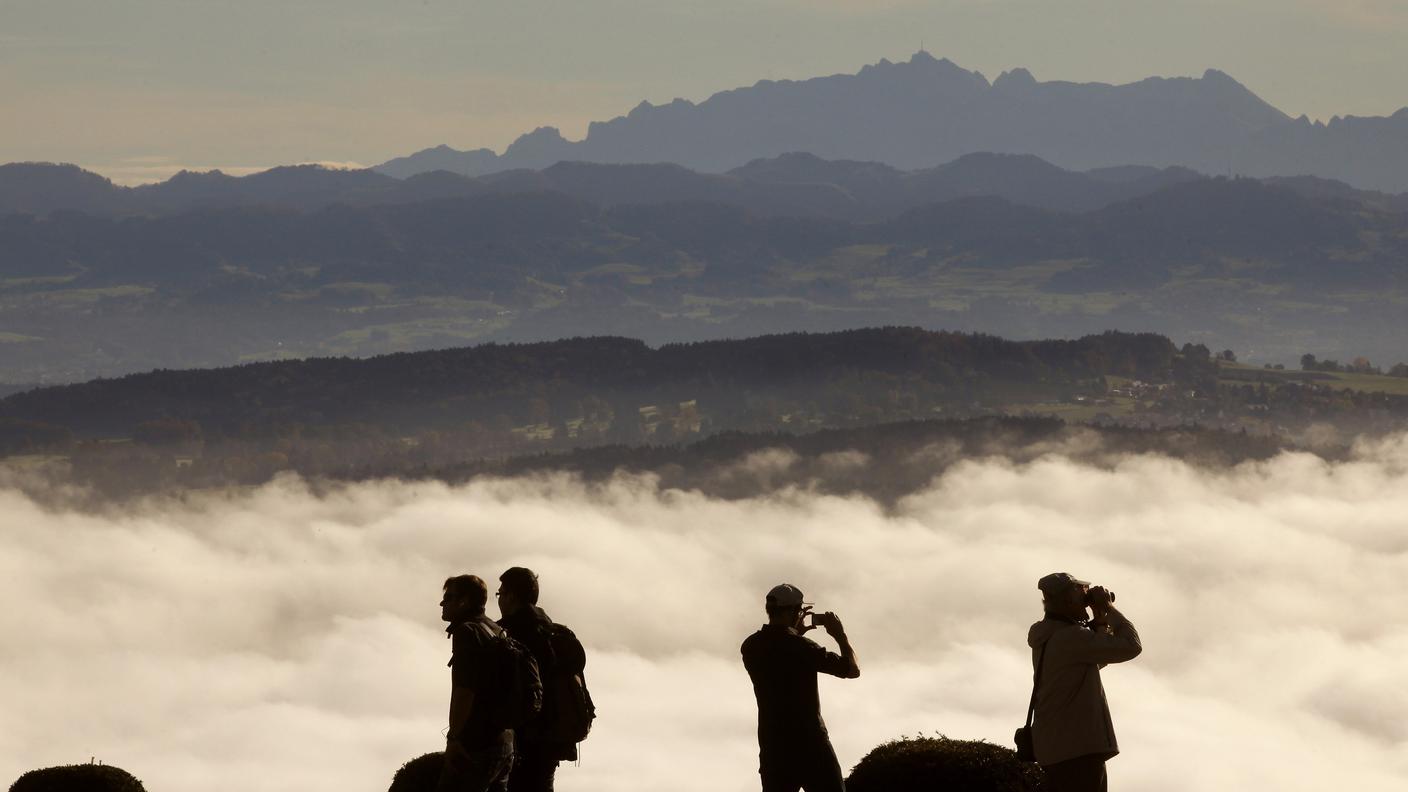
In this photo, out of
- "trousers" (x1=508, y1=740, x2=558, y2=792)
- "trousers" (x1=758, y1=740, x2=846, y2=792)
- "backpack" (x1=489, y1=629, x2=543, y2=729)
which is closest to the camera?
"backpack" (x1=489, y1=629, x2=543, y2=729)

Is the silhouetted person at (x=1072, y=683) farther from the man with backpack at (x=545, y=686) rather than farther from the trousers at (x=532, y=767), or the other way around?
the trousers at (x=532, y=767)

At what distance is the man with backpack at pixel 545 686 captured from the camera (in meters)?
18.8

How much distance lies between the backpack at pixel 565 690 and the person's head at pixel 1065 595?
490cm

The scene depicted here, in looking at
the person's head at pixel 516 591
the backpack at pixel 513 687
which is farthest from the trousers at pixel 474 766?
the person's head at pixel 516 591

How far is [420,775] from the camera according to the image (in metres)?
21.3

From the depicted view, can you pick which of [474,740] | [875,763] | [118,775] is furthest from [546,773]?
[118,775]

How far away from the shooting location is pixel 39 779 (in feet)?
68.2

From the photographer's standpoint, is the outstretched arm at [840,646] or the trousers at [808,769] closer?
the outstretched arm at [840,646]

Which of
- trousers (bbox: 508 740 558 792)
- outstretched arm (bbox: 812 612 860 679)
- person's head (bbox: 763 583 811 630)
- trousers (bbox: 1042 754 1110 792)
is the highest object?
person's head (bbox: 763 583 811 630)

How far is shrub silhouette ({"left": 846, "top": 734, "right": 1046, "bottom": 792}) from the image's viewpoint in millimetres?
19406

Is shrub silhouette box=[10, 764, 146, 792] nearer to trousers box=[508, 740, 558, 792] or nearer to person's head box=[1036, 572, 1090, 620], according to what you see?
trousers box=[508, 740, 558, 792]

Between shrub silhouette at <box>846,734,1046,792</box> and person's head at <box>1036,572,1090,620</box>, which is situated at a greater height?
person's head at <box>1036,572,1090,620</box>

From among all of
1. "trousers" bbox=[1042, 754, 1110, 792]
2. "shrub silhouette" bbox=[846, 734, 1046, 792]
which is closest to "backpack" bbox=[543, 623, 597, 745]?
"shrub silhouette" bbox=[846, 734, 1046, 792]

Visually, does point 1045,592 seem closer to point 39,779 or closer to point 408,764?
point 408,764
